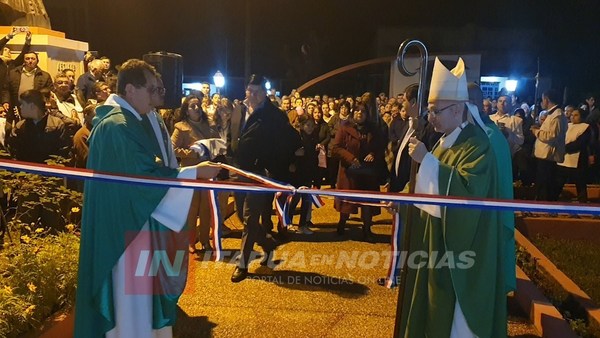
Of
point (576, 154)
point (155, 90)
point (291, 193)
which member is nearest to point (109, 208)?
point (155, 90)

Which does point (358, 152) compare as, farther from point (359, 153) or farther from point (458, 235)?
point (458, 235)

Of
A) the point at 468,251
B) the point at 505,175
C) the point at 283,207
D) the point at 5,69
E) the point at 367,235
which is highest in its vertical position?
the point at 5,69

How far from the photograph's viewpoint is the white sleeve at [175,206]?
11.2 feet

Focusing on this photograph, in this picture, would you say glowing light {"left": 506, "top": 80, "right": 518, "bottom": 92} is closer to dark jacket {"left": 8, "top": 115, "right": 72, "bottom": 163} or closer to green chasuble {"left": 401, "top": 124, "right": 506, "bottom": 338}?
dark jacket {"left": 8, "top": 115, "right": 72, "bottom": 163}

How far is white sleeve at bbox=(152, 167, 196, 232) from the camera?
3418mm

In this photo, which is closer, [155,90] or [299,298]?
[155,90]

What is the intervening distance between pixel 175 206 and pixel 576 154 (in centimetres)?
845

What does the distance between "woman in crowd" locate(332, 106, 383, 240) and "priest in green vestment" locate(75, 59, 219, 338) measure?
4070mm

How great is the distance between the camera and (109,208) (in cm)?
332

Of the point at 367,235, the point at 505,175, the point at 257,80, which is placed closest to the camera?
the point at 505,175

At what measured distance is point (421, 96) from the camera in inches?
132

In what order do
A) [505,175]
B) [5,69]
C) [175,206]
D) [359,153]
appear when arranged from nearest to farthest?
1. [175,206]
2. [505,175]
3. [359,153]
4. [5,69]

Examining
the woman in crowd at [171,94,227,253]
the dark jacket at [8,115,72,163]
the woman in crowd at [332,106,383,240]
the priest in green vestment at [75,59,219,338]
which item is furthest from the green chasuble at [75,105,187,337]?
the woman in crowd at [332,106,383,240]

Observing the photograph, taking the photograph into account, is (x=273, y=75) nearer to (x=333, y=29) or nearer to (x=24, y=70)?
(x=333, y=29)
